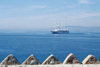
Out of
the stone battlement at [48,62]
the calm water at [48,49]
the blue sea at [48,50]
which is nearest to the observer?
the stone battlement at [48,62]

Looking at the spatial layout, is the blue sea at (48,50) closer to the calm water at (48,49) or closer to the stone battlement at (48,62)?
the calm water at (48,49)

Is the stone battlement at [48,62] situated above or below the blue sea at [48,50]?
above

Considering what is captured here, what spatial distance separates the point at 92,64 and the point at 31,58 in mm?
3271

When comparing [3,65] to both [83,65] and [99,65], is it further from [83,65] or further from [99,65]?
[99,65]

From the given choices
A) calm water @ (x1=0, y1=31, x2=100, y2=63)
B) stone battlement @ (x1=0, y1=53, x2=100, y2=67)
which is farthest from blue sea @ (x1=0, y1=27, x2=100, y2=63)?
stone battlement @ (x1=0, y1=53, x2=100, y2=67)

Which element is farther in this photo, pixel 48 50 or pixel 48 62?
pixel 48 50

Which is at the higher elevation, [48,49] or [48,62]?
[48,62]

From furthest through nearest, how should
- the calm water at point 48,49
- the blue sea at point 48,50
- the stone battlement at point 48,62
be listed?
the calm water at point 48,49, the blue sea at point 48,50, the stone battlement at point 48,62

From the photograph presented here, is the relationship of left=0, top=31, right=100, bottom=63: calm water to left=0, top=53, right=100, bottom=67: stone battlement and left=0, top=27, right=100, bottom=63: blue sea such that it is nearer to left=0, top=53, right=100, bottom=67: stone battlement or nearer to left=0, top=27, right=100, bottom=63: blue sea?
left=0, top=27, right=100, bottom=63: blue sea

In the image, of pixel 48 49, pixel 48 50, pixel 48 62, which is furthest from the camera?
pixel 48 49

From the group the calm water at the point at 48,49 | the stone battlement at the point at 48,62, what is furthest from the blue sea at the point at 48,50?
the stone battlement at the point at 48,62

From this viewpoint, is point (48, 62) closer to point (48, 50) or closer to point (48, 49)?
point (48, 50)

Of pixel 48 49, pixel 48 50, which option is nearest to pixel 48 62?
pixel 48 50

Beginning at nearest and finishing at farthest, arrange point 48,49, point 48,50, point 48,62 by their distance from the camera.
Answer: point 48,62
point 48,50
point 48,49
